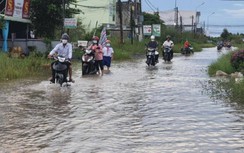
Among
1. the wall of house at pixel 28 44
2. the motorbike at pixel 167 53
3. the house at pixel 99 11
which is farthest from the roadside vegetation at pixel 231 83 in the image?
the house at pixel 99 11

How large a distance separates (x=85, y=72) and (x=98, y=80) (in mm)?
2221

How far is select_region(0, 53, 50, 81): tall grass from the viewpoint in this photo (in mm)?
16366

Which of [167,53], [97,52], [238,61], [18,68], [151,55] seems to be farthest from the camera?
[167,53]

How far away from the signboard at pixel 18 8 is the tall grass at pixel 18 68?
7.69 meters

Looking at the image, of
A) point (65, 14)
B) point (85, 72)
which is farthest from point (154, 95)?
point (65, 14)

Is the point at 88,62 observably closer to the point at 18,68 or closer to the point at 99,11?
the point at 18,68

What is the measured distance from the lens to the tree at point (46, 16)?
95.2 feet

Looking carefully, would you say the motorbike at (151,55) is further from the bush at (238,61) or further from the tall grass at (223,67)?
the bush at (238,61)

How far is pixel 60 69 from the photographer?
46.0ft

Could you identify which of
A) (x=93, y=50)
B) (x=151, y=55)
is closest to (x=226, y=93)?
(x=93, y=50)

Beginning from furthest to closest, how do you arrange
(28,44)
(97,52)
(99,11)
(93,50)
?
(99,11), (28,44), (97,52), (93,50)

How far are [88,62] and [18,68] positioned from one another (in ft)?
9.08

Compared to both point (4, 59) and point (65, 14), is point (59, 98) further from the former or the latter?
point (65, 14)

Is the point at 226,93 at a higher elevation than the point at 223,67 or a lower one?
lower
